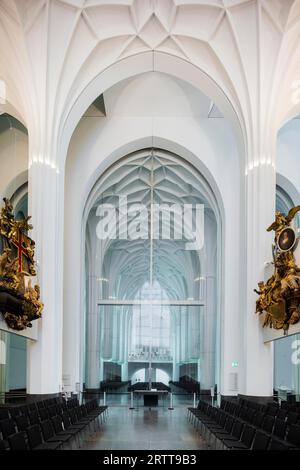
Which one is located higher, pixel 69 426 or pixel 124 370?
pixel 69 426

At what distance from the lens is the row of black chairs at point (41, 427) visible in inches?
361

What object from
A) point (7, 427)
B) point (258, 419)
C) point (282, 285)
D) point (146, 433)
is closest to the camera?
point (7, 427)

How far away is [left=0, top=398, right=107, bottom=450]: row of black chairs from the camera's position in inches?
361

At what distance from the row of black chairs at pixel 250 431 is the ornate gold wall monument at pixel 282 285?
2.71 m

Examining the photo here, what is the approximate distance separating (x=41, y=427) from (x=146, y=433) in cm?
539

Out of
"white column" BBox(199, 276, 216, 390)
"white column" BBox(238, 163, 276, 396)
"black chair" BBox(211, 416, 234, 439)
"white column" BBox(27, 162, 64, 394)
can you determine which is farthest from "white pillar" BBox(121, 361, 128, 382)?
"black chair" BBox(211, 416, 234, 439)

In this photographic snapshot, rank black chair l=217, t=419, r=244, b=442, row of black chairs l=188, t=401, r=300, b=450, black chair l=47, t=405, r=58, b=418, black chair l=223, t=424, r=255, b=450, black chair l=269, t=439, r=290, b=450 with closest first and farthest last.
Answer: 1. black chair l=269, t=439, r=290, b=450
2. row of black chairs l=188, t=401, r=300, b=450
3. black chair l=223, t=424, r=255, b=450
4. black chair l=217, t=419, r=244, b=442
5. black chair l=47, t=405, r=58, b=418

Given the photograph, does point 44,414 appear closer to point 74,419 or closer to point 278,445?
point 74,419

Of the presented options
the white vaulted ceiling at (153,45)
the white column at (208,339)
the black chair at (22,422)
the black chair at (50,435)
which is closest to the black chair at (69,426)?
the black chair at (50,435)

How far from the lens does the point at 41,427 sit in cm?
1072

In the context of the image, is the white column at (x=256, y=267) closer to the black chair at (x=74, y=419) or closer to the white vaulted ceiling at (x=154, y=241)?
the black chair at (x=74, y=419)

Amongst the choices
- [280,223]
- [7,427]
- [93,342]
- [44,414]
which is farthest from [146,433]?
[93,342]

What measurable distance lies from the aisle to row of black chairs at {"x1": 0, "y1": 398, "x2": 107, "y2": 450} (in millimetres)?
534

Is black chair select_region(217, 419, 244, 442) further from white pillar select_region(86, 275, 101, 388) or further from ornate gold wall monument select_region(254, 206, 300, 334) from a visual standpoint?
white pillar select_region(86, 275, 101, 388)
